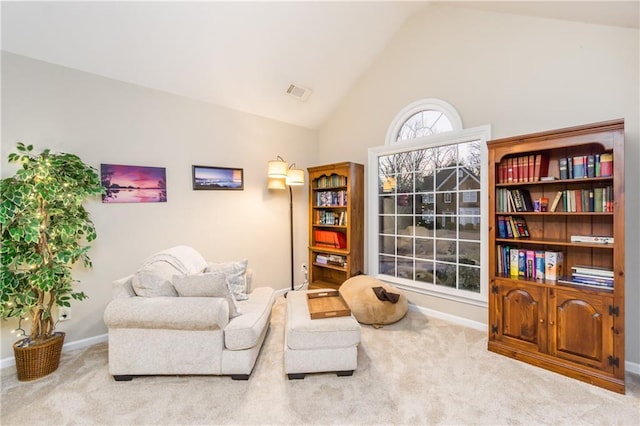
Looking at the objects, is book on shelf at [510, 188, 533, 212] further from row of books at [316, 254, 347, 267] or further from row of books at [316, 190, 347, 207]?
row of books at [316, 254, 347, 267]

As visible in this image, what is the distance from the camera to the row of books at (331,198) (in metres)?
3.95

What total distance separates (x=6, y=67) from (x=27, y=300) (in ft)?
6.36

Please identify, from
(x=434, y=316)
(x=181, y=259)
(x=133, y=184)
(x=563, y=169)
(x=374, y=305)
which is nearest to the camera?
(x=563, y=169)

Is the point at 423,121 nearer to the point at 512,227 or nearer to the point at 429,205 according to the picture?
the point at 429,205

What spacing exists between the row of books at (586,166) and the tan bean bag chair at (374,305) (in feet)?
6.24

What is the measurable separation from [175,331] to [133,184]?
169 cm

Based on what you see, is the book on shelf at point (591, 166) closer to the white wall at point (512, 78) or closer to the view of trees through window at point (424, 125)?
the white wall at point (512, 78)

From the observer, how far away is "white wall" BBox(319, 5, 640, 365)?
2.19 meters

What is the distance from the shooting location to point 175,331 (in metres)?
2.08

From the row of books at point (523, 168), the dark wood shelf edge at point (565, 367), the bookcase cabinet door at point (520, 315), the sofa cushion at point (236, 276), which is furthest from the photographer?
the sofa cushion at point (236, 276)

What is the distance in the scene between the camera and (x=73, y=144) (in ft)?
8.57

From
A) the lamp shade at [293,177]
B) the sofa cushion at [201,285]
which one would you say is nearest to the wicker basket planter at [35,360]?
the sofa cushion at [201,285]

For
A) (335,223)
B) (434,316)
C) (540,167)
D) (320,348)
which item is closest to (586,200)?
(540,167)

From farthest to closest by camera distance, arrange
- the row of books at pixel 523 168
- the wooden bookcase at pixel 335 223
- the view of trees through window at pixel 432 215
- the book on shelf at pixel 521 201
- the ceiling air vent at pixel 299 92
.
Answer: the wooden bookcase at pixel 335 223 → the ceiling air vent at pixel 299 92 → the view of trees through window at pixel 432 215 → the book on shelf at pixel 521 201 → the row of books at pixel 523 168
